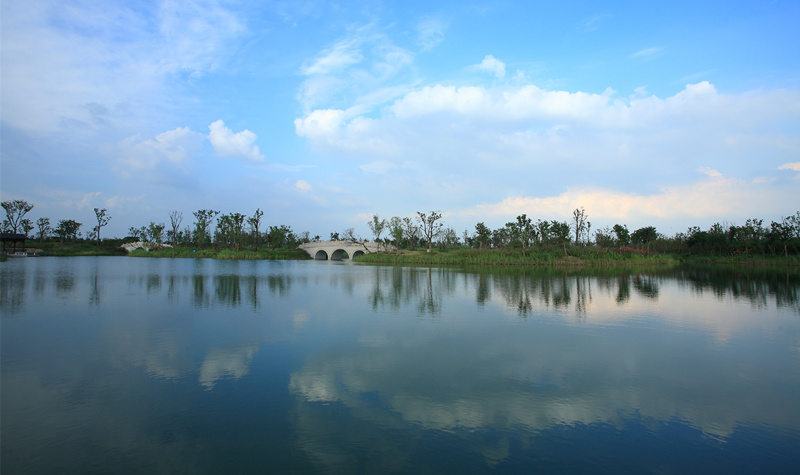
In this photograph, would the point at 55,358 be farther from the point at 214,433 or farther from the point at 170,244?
the point at 170,244

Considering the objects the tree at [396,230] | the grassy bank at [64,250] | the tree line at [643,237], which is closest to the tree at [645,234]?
the tree line at [643,237]

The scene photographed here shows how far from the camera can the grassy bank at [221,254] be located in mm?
60125

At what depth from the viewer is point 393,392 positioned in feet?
18.9

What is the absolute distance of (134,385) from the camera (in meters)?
5.99

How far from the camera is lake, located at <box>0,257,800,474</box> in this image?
162 inches

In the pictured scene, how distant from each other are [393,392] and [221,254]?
60401 millimetres

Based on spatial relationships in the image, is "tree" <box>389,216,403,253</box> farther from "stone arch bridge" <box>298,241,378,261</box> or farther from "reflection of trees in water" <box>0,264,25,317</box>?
"reflection of trees in water" <box>0,264,25,317</box>

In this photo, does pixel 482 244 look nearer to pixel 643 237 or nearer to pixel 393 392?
pixel 643 237

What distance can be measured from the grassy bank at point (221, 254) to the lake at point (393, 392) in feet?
164

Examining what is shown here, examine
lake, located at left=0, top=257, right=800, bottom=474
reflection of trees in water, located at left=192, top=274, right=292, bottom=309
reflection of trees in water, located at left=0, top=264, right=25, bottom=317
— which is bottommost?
lake, located at left=0, top=257, right=800, bottom=474

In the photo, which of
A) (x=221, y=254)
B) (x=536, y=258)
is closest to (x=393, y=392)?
(x=536, y=258)

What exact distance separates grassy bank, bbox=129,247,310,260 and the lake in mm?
49850

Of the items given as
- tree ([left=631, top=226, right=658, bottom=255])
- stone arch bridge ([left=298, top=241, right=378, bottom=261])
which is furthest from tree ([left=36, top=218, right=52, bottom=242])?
tree ([left=631, top=226, right=658, bottom=255])

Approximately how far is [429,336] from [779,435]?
19.4 ft
